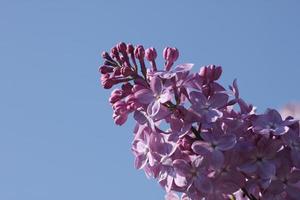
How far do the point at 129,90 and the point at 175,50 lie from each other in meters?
0.35

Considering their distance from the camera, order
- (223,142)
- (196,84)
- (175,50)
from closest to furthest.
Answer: (223,142), (196,84), (175,50)

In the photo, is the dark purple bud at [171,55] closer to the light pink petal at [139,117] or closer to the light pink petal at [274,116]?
the light pink petal at [139,117]

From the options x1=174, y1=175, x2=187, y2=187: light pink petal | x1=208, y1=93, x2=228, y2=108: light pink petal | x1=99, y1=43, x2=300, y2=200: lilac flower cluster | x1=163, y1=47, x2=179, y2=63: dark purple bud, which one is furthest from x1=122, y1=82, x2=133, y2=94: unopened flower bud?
x1=174, y1=175, x2=187, y2=187: light pink petal

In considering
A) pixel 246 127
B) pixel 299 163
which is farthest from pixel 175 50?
pixel 299 163

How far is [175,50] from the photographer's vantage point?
3963mm

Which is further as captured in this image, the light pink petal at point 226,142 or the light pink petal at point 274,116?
the light pink petal at point 274,116

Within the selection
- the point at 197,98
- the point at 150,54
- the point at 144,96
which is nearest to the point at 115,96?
the point at 144,96

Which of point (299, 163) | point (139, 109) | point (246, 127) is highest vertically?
point (139, 109)

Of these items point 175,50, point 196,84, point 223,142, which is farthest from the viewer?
point 175,50

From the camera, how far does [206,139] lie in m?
3.49

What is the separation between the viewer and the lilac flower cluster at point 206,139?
346cm

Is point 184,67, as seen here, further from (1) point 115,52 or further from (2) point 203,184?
(2) point 203,184

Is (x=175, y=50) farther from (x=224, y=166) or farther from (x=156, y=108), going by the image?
(x=224, y=166)

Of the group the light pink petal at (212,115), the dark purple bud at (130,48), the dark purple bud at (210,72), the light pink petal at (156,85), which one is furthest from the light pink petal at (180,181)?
the dark purple bud at (130,48)
